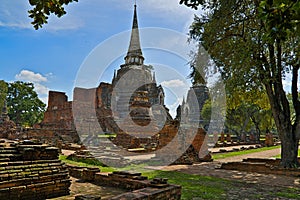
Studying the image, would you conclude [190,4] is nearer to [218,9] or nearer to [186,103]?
[218,9]

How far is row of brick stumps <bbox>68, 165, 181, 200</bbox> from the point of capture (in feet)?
14.4

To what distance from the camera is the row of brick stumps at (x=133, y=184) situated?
438 centimetres

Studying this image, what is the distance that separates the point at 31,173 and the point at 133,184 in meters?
1.98

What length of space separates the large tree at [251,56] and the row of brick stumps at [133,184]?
5.69 meters

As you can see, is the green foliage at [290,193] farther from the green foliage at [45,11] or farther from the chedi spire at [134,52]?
the chedi spire at [134,52]

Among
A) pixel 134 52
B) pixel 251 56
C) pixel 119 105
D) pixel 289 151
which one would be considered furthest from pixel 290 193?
pixel 134 52

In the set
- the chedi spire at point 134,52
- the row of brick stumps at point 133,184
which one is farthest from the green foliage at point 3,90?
the row of brick stumps at point 133,184

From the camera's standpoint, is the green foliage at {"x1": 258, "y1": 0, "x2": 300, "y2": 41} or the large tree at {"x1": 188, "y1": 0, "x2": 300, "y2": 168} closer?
the green foliage at {"x1": 258, "y1": 0, "x2": 300, "y2": 41}

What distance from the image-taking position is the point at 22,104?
1716 inches

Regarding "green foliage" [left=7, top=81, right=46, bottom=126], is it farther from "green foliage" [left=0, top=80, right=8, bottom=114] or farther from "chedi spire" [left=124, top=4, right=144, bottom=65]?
"chedi spire" [left=124, top=4, right=144, bottom=65]

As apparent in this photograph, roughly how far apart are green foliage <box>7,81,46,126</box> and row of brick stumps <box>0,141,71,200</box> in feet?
137

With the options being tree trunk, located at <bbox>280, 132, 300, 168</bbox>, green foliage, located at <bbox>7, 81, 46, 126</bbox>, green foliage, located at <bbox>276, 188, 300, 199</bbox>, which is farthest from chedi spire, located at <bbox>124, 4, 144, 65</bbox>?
green foliage, located at <bbox>276, 188, 300, 199</bbox>

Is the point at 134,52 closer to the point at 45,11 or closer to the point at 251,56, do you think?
the point at 251,56

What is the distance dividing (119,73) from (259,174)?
33438 millimetres
